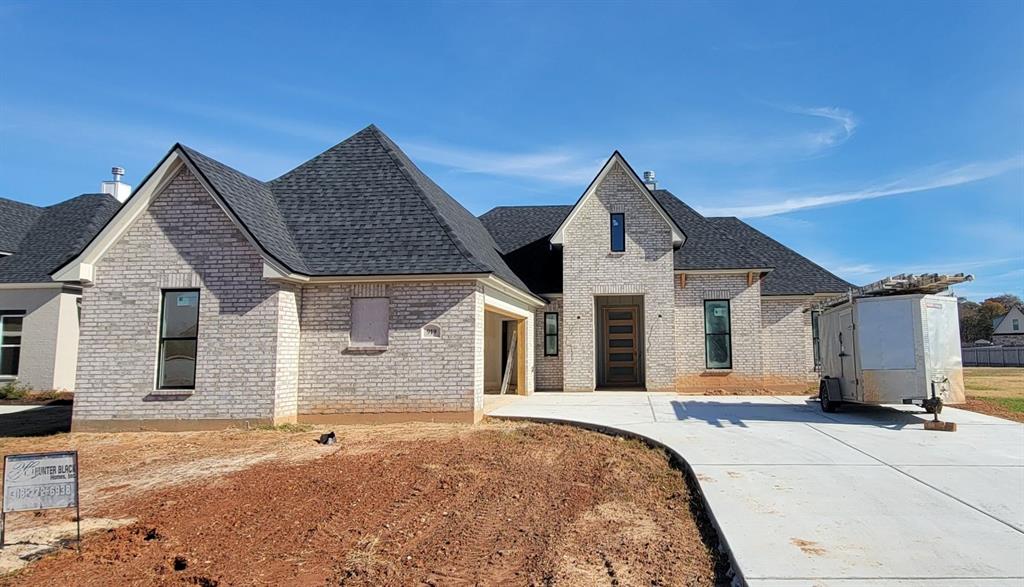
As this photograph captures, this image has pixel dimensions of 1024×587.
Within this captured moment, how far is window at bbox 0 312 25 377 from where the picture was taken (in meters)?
18.2

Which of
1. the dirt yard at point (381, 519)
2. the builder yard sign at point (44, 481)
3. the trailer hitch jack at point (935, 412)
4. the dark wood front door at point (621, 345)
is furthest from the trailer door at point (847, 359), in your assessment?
the builder yard sign at point (44, 481)

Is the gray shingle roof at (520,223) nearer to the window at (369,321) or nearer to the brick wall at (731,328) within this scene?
the brick wall at (731,328)

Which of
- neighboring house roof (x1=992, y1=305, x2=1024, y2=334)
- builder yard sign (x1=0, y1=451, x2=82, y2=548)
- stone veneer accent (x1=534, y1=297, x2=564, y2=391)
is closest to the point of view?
builder yard sign (x1=0, y1=451, x2=82, y2=548)

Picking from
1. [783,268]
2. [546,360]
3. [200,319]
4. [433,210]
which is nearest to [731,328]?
[783,268]

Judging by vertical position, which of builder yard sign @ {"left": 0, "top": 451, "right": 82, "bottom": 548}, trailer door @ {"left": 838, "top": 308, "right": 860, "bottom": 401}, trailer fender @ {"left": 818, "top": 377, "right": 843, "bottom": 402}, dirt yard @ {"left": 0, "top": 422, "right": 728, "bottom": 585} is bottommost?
dirt yard @ {"left": 0, "top": 422, "right": 728, "bottom": 585}

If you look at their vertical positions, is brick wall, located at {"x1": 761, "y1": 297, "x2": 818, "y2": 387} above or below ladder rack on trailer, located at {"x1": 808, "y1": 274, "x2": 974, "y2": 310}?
below

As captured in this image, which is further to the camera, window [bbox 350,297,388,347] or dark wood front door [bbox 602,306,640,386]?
dark wood front door [bbox 602,306,640,386]

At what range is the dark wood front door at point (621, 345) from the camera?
2025 cm

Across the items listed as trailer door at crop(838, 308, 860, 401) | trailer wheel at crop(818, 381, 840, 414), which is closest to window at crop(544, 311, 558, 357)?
trailer wheel at crop(818, 381, 840, 414)

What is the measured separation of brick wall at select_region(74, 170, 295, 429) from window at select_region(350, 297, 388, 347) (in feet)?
5.04

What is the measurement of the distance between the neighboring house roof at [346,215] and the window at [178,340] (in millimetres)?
2041

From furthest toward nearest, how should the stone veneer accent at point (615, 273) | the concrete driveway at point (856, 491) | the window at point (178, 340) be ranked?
the stone veneer accent at point (615, 273) < the window at point (178, 340) < the concrete driveway at point (856, 491)

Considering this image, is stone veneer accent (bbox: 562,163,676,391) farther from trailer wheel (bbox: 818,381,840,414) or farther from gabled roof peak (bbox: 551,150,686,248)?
trailer wheel (bbox: 818,381,840,414)

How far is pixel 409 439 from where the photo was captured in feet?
32.5
